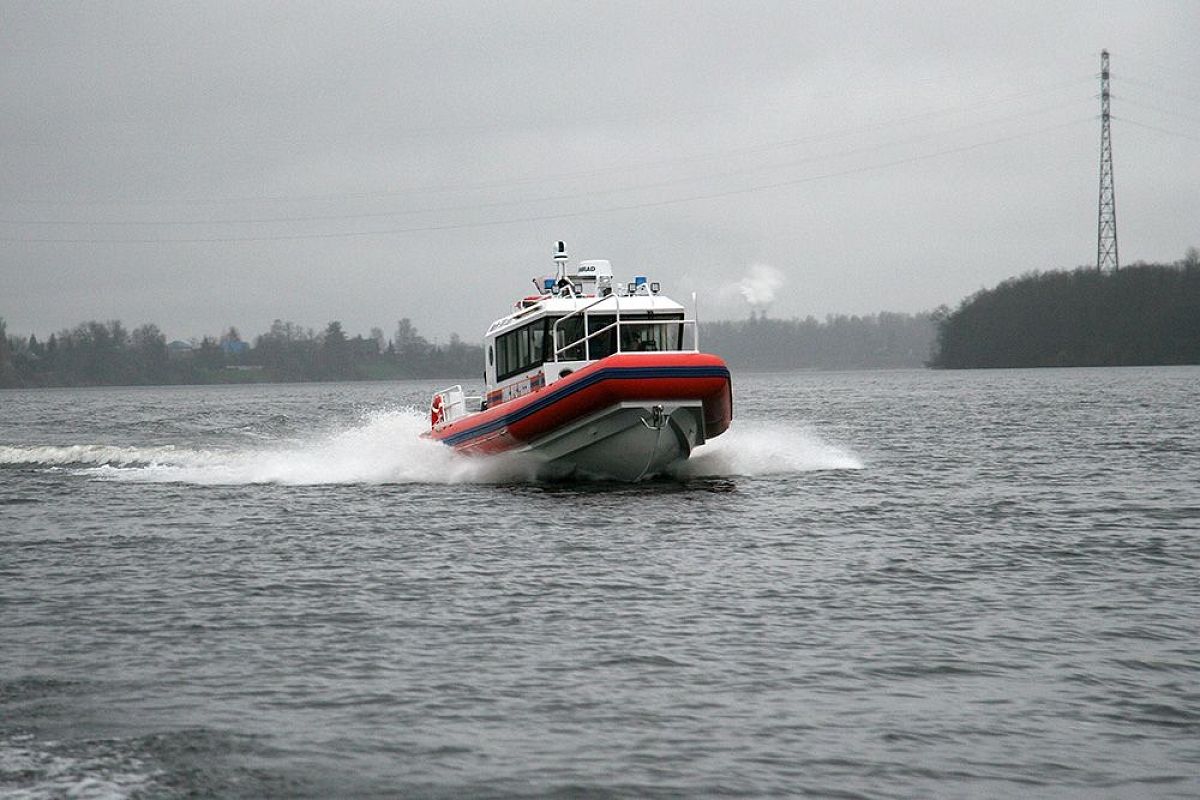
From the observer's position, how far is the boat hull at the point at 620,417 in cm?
2389

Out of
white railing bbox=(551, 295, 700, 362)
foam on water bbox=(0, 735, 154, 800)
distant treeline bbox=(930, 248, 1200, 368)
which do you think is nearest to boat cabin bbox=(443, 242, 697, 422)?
white railing bbox=(551, 295, 700, 362)

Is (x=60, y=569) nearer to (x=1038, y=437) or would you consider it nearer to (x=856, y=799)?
(x=856, y=799)

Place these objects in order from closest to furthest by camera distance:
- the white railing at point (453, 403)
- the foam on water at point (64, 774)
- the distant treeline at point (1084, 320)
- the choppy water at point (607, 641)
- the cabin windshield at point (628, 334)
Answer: the foam on water at point (64, 774)
the choppy water at point (607, 641)
the cabin windshield at point (628, 334)
the white railing at point (453, 403)
the distant treeline at point (1084, 320)

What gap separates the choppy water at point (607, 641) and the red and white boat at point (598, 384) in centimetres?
77

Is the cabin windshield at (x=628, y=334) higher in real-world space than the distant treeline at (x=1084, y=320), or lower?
A: lower

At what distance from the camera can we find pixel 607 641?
512 inches

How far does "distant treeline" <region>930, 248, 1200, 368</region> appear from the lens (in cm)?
15125

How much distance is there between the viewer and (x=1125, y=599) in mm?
14727

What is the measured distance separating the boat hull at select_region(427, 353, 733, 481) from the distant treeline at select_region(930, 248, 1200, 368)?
131m

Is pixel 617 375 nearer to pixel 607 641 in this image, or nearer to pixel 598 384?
pixel 598 384

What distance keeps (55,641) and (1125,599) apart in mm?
10715

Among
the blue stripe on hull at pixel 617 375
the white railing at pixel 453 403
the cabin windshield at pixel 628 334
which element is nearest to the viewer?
the blue stripe on hull at pixel 617 375

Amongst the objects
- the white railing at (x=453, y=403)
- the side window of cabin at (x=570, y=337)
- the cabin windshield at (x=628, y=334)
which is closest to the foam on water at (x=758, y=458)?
the cabin windshield at (x=628, y=334)

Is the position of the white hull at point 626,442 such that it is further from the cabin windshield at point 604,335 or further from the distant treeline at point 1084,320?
the distant treeline at point 1084,320
